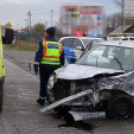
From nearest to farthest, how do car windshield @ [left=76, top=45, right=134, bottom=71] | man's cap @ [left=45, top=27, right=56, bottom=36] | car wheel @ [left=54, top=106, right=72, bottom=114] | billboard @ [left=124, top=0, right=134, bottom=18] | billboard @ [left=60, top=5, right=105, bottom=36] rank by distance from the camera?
car windshield @ [left=76, top=45, right=134, bottom=71]
car wheel @ [left=54, top=106, right=72, bottom=114]
man's cap @ [left=45, top=27, right=56, bottom=36]
billboard @ [left=60, top=5, right=105, bottom=36]
billboard @ [left=124, top=0, right=134, bottom=18]

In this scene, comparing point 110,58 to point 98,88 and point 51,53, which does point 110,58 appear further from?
point 51,53

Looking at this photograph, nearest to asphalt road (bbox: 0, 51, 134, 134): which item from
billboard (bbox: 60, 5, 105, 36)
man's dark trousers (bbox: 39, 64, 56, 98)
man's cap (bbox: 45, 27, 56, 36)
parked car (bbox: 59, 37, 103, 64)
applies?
man's dark trousers (bbox: 39, 64, 56, 98)

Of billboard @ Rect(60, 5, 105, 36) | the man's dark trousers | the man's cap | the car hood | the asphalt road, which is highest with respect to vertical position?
billboard @ Rect(60, 5, 105, 36)

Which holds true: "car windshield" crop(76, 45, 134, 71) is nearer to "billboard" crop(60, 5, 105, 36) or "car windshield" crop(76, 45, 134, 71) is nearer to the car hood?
the car hood

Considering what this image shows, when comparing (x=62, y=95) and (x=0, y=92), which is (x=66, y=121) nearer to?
(x=62, y=95)

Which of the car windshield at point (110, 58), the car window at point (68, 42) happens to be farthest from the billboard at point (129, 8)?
the car windshield at point (110, 58)

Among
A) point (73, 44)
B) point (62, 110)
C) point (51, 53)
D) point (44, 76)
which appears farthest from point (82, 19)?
point (62, 110)

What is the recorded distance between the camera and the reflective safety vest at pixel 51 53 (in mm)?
7051

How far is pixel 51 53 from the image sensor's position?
7094 mm

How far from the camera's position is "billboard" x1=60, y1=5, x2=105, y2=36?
425 inches

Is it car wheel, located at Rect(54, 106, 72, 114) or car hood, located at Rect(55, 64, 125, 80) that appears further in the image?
car wheel, located at Rect(54, 106, 72, 114)

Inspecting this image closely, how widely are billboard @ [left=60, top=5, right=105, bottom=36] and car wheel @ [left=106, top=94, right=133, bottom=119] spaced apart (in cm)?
543

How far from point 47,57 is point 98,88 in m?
1.79

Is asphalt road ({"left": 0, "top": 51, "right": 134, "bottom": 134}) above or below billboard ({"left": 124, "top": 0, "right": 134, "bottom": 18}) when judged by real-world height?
below
